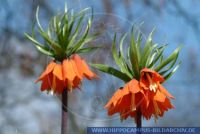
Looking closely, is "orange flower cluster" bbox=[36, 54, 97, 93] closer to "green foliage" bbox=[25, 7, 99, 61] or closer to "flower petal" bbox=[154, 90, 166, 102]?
"green foliage" bbox=[25, 7, 99, 61]

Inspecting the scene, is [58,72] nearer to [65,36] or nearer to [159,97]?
[65,36]

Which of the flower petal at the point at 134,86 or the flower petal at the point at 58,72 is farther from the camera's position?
the flower petal at the point at 58,72

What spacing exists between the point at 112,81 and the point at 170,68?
0.19m

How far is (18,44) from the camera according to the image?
10.7 ft

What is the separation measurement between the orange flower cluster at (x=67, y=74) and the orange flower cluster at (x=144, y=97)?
10cm

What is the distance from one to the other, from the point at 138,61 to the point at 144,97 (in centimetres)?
7

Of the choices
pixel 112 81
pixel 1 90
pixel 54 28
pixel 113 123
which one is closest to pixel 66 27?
pixel 54 28

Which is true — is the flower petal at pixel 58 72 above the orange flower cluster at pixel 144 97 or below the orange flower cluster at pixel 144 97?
above

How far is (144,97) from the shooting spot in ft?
2.85

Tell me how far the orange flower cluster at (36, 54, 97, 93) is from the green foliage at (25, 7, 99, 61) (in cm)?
2

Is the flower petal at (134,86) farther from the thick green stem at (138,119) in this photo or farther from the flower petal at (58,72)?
the flower petal at (58,72)

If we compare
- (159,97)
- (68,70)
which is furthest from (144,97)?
(68,70)

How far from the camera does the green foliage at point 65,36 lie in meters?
0.95

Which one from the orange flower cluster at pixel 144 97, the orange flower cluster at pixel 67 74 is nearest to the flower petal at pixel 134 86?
the orange flower cluster at pixel 144 97
